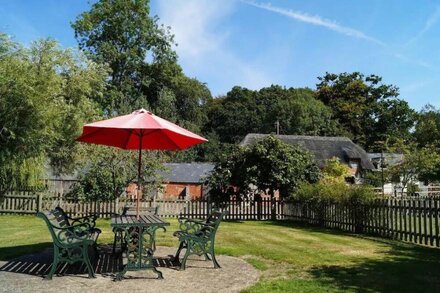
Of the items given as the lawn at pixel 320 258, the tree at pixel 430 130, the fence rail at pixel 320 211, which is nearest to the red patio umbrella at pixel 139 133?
the lawn at pixel 320 258

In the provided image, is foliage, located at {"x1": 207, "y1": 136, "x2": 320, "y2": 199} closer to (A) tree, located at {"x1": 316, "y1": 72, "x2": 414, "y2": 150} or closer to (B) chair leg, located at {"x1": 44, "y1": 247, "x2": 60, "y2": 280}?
(B) chair leg, located at {"x1": 44, "y1": 247, "x2": 60, "y2": 280}

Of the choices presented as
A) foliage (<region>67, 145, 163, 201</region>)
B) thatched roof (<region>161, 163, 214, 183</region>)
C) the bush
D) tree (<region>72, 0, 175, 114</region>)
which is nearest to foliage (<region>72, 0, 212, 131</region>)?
tree (<region>72, 0, 175, 114</region>)

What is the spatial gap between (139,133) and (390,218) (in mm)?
8448

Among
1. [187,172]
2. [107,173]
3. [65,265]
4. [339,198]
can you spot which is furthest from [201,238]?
[187,172]

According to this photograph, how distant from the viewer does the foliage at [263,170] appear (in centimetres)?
2044

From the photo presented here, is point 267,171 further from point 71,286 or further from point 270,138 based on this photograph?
point 71,286

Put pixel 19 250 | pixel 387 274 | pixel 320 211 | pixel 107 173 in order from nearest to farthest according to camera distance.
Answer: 1. pixel 387 274
2. pixel 19 250
3. pixel 320 211
4. pixel 107 173

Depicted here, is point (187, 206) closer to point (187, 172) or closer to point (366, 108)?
point (187, 172)

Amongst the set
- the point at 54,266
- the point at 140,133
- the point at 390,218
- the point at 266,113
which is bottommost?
the point at 54,266

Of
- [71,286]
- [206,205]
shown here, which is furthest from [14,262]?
[206,205]

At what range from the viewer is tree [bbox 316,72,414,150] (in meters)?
72.6

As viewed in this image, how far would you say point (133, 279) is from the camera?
6.58 meters

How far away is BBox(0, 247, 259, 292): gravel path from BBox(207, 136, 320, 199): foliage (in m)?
12.6

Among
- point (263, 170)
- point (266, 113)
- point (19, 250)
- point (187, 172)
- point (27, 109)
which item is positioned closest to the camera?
point (19, 250)
